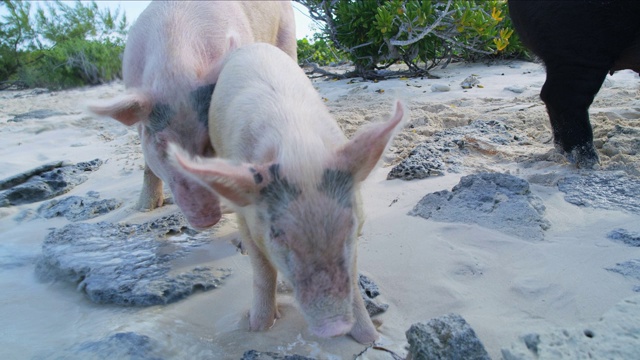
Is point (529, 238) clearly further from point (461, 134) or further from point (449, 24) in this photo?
point (449, 24)

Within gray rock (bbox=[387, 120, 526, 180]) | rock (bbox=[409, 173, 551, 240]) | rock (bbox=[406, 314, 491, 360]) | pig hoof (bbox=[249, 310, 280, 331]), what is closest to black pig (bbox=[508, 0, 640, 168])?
gray rock (bbox=[387, 120, 526, 180])

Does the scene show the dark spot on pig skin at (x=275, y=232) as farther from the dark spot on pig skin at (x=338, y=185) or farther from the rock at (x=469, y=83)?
the rock at (x=469, y=83)

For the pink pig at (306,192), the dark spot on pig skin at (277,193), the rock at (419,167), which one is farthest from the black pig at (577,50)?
the dark spot on pig skin at (277,193)

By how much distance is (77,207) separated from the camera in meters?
4.48

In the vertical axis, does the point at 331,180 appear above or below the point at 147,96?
below

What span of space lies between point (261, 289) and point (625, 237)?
6.73 ft

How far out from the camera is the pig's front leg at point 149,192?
14.6ft

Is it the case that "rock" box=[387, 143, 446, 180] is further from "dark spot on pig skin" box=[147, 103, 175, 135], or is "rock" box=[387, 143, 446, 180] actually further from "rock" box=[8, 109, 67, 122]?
"rock" box=[8, 109, 67, 122]

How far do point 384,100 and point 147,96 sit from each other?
4.68 meters

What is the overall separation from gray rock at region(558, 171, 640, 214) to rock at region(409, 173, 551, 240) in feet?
1.09

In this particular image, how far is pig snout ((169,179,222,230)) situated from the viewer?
10.1 ft

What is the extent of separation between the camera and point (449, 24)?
7.98 metres

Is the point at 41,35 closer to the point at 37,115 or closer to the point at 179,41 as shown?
the point at 37,115

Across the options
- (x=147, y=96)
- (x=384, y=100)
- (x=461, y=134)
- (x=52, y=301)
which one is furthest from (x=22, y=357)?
(x=384, y=100)
